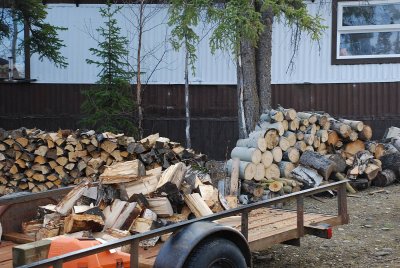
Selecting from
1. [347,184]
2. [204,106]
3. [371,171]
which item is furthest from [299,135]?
[204,106]

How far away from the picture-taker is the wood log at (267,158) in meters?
10.4

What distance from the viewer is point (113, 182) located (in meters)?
5.96

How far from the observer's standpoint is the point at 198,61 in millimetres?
15602

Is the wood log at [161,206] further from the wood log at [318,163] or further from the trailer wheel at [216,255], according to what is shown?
the wood log at [318,163]

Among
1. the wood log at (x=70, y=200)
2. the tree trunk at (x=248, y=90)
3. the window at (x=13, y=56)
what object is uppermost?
the window at (x=13, y=56)

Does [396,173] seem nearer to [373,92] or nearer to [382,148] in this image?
[382,148]

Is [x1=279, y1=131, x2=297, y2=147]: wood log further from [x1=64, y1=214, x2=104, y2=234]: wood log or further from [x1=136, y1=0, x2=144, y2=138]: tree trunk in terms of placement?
[x1=64, y1=214, x2=104, y2=234]: wood log

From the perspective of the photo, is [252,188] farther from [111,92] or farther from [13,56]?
[13,56]

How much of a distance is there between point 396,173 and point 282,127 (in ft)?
9.83

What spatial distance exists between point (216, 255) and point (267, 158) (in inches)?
255

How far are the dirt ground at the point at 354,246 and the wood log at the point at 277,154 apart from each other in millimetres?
1132

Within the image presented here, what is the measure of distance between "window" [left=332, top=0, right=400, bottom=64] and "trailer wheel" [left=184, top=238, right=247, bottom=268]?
38.4 feet

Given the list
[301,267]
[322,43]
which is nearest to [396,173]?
[322,43]

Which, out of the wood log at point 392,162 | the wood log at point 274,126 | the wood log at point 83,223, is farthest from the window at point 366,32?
the wood log at point 83,223
